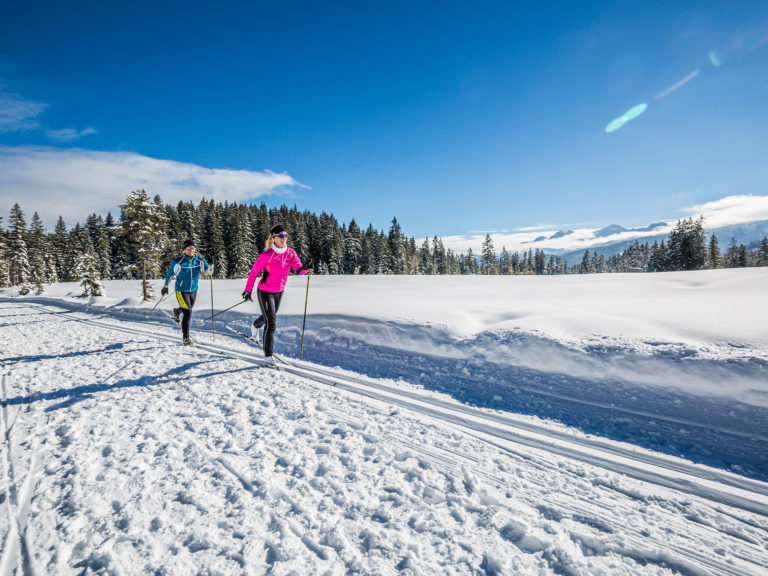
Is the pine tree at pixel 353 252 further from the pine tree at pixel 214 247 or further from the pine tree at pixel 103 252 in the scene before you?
the pine tree at pixel 103 252

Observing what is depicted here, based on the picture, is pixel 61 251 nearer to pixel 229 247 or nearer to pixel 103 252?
pixel 103 252

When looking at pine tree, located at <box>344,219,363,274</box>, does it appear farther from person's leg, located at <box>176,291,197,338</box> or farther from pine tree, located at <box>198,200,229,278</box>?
person's leg, located at <box>176,291,197,338</box>

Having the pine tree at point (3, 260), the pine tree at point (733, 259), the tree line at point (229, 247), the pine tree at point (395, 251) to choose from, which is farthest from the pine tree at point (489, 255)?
the pine tree at point (3, 260)

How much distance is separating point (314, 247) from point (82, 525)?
63.3m

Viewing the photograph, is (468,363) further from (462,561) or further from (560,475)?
(462,561)

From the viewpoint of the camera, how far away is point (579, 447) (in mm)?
3488

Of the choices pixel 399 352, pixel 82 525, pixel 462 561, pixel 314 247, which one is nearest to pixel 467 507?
pixel 462 561

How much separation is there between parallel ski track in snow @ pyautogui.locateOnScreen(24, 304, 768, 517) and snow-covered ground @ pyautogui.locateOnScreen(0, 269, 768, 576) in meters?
0.02

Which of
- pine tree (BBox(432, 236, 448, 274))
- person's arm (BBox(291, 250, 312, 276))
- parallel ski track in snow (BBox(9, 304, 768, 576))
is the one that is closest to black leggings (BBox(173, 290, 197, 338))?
person's arm (BBox(291, 250, 312, 276))

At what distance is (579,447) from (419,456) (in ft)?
5.82

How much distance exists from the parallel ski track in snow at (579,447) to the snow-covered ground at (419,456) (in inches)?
0.9

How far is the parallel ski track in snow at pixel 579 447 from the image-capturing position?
9.26 feet

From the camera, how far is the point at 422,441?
11.7 ft

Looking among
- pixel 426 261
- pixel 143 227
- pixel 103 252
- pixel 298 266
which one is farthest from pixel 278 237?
pixel 426 261
